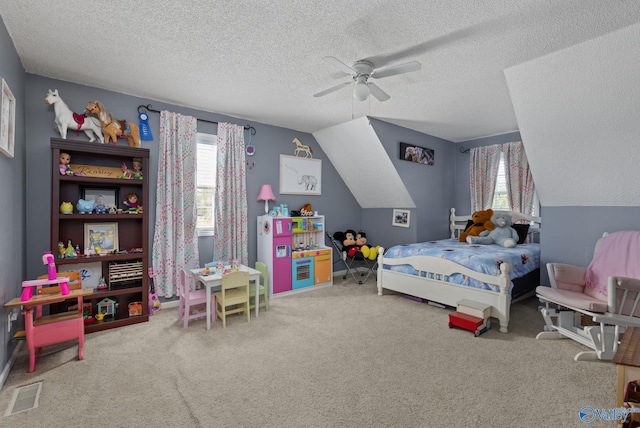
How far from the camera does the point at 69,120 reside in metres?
3.04

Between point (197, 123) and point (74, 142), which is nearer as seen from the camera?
point (74, 142)

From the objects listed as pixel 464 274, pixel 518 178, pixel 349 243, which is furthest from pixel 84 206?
pixel 518 178

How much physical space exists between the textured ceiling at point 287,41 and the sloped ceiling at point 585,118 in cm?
19

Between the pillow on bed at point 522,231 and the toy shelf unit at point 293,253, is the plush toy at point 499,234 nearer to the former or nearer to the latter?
the pillow on bed at point 522,231

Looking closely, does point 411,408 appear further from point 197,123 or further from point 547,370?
point 197,123

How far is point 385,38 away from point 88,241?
3.58 meters

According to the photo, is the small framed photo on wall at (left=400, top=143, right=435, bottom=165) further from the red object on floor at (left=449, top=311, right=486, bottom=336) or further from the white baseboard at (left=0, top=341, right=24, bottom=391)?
the white baseboard at (left=0, top=341, right=24, bottom=391)

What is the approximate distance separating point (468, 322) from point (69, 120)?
4546mm

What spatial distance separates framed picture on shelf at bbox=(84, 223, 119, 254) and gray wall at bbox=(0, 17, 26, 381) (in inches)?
16.5

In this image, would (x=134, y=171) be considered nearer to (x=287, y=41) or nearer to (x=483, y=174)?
(x=287, y=41)

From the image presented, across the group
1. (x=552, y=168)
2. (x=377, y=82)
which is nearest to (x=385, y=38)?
(x=377, y=82)

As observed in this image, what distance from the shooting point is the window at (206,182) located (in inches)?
163

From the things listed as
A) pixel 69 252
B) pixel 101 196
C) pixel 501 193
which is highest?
pixel 501 193

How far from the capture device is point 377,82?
3.20 m
